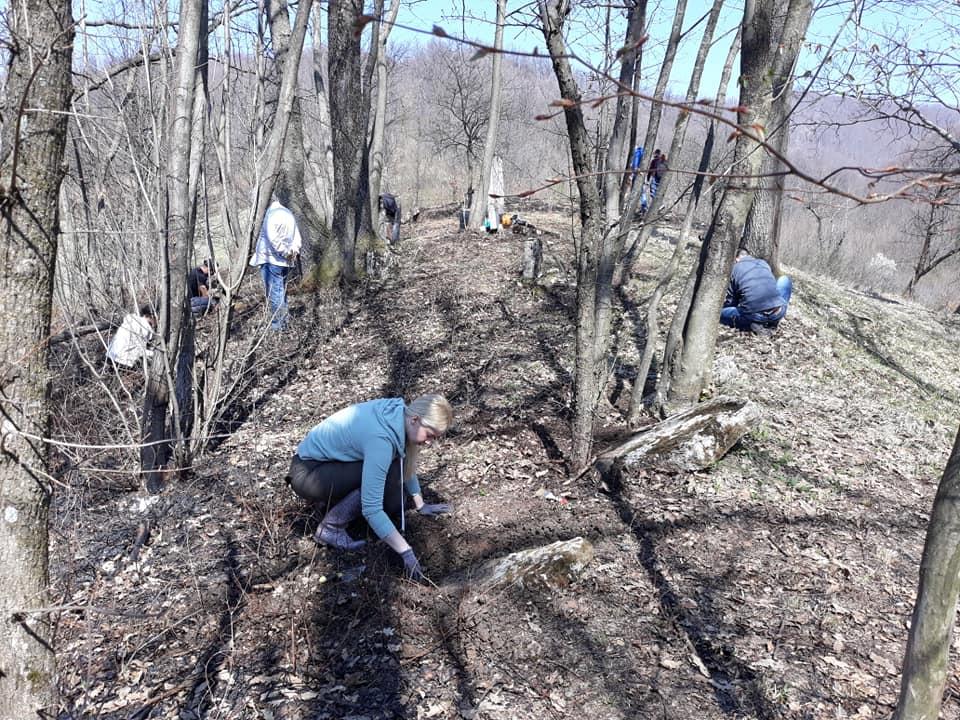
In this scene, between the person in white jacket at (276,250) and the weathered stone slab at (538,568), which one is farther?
the person in white jacket at (276,250)

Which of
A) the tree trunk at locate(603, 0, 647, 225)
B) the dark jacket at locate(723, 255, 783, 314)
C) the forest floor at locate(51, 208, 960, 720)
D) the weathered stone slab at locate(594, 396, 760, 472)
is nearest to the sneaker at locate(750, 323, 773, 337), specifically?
the dark jacket at locate(723, 255, 783, 314)

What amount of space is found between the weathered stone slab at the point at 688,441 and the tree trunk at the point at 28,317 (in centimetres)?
333

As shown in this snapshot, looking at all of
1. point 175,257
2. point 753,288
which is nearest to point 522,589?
point 175,257

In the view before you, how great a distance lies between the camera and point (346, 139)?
29.2ft

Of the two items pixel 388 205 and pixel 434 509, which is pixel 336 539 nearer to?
pixel 434 509

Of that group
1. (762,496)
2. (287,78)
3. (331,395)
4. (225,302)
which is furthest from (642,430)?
(287,78)

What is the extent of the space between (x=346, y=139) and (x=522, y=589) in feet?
24.3

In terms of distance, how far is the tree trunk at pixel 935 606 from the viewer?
1.70 meters

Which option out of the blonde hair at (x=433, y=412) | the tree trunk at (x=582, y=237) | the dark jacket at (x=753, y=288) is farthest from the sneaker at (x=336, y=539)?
the dark jacket at (x=753, y=288)

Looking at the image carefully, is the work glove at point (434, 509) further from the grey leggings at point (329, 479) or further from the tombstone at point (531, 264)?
the tombstone at point (531, 264)

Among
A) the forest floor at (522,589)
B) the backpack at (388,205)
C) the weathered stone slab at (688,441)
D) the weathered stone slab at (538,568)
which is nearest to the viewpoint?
the forest floor at (522,589)

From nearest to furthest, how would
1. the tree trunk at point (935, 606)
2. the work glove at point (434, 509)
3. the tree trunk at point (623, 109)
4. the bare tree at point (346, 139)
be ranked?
the tree trunk at point (935, 606)
the work glove at point (434, 509)
the tree trunk at point (623, 109)
the bare tree at point (346, 139)

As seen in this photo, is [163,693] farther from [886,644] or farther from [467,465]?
[886,644]

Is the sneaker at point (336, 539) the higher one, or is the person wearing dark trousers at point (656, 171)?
the person wearing dark trousers at point (656, 171)
